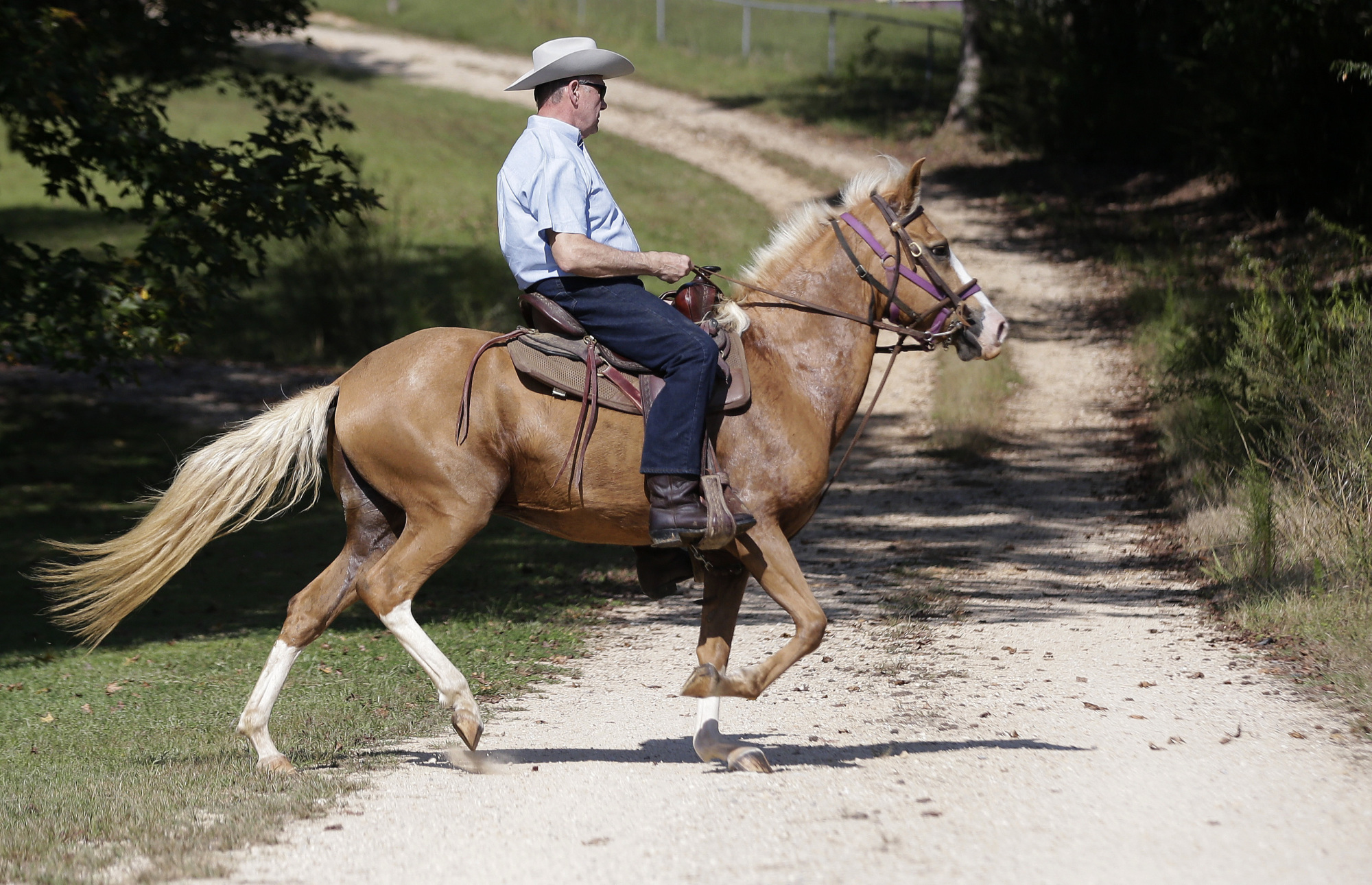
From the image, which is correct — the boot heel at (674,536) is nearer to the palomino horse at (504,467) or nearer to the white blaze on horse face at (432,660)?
the palomino horse at (504,467)

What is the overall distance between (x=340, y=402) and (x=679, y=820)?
2512 mm

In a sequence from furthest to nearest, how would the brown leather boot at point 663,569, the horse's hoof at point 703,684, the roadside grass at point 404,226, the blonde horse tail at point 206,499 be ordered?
the roadside grass at point 404,226
the brown leather boot at point 663,569
the blonde horse tail at point 206,499
the horse's hoof at point 703,684

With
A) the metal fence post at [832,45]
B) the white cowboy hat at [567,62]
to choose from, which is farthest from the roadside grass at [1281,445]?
the metal fence post at [832,45]

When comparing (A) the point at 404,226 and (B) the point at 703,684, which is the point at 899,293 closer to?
(B) the point at 703,684

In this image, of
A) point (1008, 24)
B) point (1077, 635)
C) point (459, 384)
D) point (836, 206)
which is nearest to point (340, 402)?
point (459, 384)

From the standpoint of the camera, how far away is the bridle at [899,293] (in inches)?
236

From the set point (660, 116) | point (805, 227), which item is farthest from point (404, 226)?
point (805, 227)

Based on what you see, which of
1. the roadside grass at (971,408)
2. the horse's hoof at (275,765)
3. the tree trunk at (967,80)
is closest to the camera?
the horse's hoof at (275,765)

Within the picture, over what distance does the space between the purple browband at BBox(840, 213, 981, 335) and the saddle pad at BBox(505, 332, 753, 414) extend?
2.99ft

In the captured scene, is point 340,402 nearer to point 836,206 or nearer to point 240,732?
point 240,732

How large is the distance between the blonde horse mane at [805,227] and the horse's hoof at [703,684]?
1767mm

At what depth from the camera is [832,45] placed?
3747 cm

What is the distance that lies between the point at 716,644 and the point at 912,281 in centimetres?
198

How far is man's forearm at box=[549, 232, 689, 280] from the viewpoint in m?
5.50
